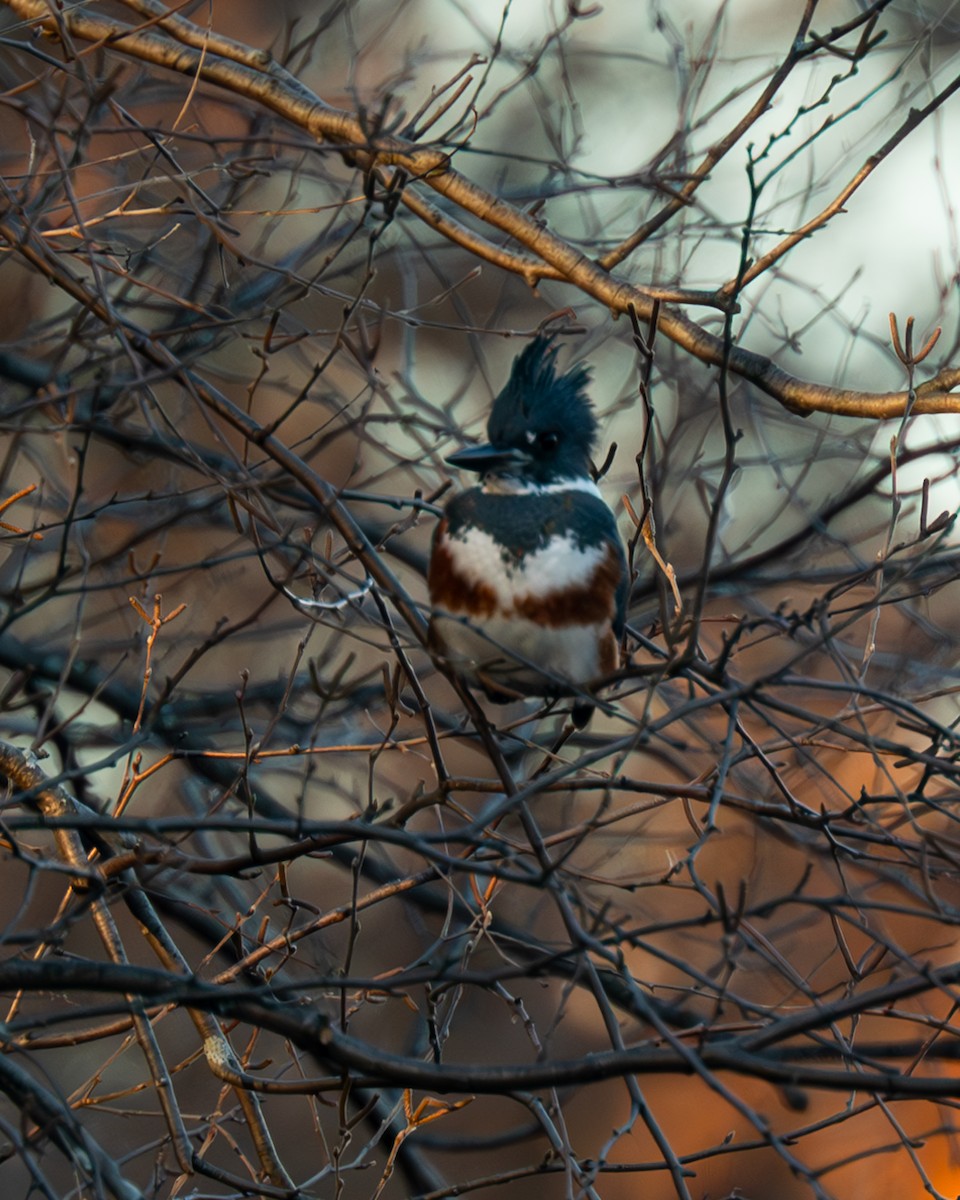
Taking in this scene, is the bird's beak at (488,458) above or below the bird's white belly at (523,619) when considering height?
above

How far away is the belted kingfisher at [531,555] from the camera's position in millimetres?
2518

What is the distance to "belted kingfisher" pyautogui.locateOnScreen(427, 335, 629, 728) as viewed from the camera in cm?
252

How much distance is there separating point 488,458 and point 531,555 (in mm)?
204

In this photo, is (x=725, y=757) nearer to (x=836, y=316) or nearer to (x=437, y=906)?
(x=437, y=906)

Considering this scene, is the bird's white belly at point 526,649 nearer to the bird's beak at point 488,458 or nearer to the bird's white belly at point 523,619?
the bird's white belly at point 523,619

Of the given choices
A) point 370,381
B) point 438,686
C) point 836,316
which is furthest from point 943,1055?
point 438,686

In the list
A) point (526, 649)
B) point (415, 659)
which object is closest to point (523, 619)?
point (526, 649)

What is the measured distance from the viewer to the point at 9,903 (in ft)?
21.9

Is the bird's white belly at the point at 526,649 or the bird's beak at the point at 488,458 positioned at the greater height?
the bird's beak at the point at 488,458

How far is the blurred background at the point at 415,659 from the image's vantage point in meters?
1.90

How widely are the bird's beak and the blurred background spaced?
0.60ft

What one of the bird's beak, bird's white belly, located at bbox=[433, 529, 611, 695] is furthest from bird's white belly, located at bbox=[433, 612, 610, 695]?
the bird's beak

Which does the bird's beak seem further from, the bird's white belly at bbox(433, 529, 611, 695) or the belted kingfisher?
the bird's white belly at bbox(433, 529, 611, 695)

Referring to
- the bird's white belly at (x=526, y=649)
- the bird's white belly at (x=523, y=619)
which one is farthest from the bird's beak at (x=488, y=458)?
the bird's white belly at (x=526, y=649)
